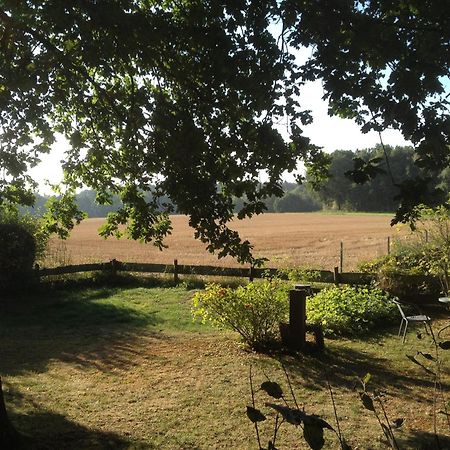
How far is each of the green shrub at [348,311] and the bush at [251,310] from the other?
121cm

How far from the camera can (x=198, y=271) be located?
16.1 m

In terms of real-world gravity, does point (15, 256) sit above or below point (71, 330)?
above

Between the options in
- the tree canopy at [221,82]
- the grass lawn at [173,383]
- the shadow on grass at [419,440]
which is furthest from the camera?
the grass lawn at [173,383]

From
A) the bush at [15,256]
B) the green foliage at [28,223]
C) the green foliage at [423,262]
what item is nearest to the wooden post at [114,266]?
→ the green foliage at [28,223]

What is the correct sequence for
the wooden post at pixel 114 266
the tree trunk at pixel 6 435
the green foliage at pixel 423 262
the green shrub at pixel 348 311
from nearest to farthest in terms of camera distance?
the tree trunk at pixel 6 435
the green shrub at pixel 348 311
the green foliage at pixel 423 262
the wooden post at pixel 114 266

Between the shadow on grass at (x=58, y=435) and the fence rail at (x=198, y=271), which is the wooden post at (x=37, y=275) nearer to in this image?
the fence rail at (x=198, y=271)

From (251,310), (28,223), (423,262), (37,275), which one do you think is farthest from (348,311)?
(28,223)

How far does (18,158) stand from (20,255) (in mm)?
10436

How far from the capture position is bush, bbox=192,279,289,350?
27.8 feet

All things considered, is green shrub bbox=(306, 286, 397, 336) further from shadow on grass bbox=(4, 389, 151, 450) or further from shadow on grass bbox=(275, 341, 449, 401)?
shadow on grass bbox=(4, 389, 151, 450)

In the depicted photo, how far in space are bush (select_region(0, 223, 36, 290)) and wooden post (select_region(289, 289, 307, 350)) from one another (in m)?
9.55

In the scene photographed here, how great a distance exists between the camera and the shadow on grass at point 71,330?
843cm

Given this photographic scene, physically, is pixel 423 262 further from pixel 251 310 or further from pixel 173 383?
pixel 173 383

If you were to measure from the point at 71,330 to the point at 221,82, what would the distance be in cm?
788
